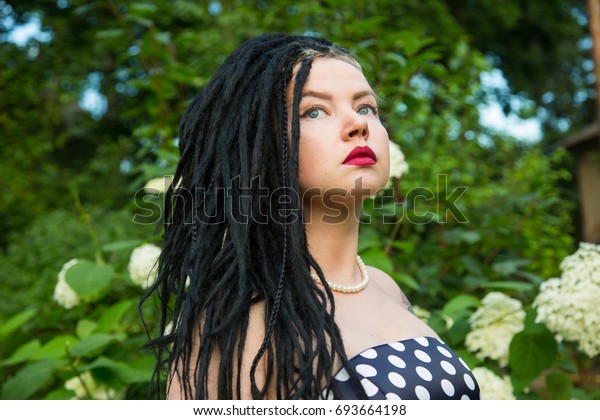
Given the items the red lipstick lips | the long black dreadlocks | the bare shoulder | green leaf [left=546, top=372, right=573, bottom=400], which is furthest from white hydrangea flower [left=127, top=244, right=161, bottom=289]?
green leaf [left=546, top=372, right=573, bottom=400]

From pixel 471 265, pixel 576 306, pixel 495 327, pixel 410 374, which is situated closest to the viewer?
pixel 410 374

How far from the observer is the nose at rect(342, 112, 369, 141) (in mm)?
1495

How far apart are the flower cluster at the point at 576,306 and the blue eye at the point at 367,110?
0.82 m

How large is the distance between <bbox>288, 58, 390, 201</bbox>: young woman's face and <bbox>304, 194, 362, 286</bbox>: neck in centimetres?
6

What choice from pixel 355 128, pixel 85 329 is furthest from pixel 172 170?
pixel 355 128

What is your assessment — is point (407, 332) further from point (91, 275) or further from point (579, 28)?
point (579, 28)

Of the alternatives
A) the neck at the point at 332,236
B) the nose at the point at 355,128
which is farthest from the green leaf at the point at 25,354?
the nose at the point at 355,128

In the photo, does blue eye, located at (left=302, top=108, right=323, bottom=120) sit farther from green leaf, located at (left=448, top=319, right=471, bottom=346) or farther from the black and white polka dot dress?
green leaf, located at (left=448, top=319, right=471, bottom=346)

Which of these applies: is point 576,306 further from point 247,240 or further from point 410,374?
point 247,240

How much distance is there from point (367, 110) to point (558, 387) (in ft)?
4.08

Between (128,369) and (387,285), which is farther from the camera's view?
(128,369)

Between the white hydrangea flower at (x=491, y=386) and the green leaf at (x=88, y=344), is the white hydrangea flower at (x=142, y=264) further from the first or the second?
the white hydrangea flower at (x=491, y=386)

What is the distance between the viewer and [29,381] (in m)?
2.09
